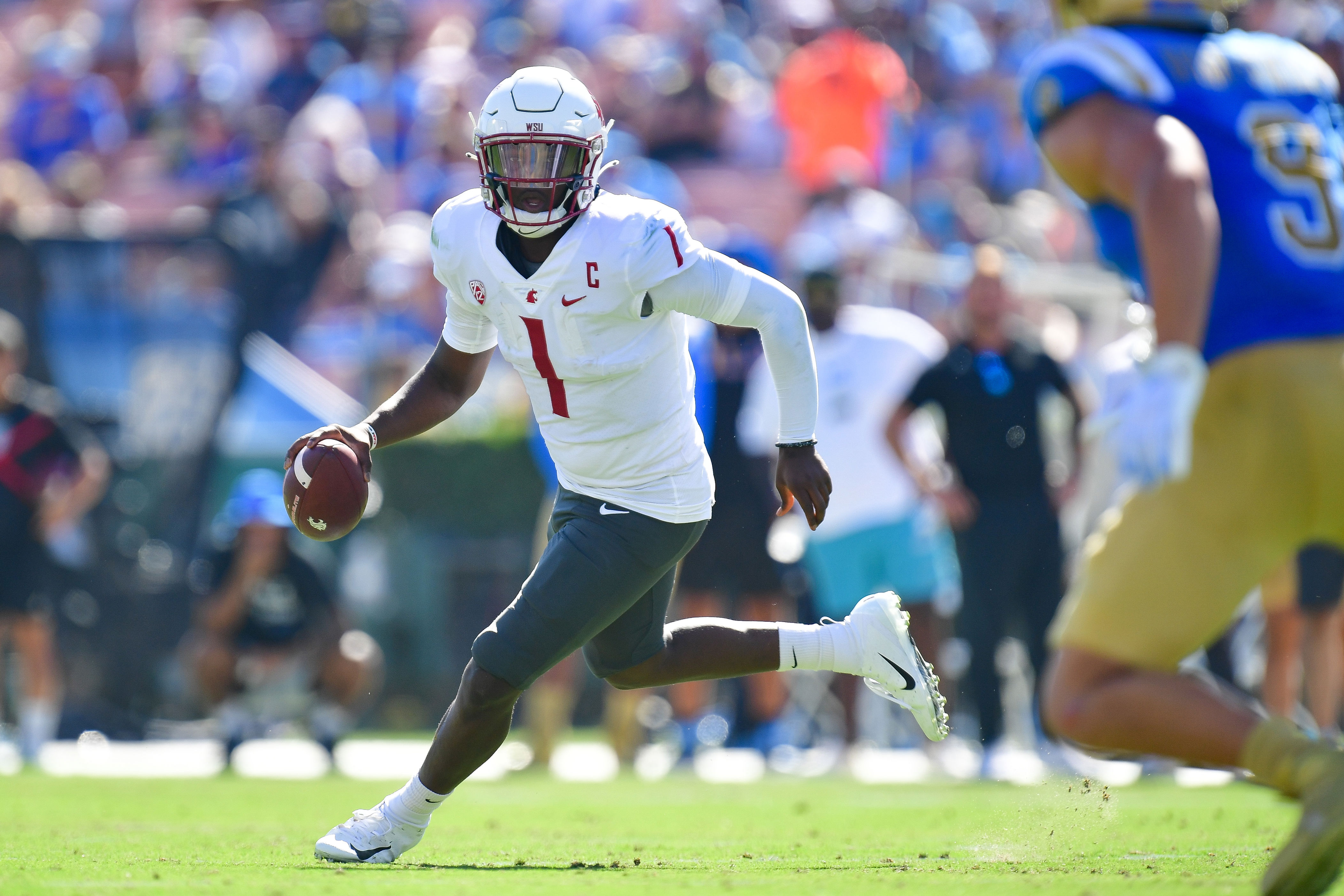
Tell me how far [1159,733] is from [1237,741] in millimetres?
146

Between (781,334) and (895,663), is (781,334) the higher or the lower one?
the higher one

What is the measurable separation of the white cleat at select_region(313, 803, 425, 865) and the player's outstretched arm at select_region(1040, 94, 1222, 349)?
241 centimetres

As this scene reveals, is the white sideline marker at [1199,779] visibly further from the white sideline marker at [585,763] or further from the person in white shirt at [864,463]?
the white sideline marker at [585,763]

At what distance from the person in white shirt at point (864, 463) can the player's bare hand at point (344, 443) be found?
4.25 m

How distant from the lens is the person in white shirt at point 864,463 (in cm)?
860

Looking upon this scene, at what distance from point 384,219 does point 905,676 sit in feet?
30.7

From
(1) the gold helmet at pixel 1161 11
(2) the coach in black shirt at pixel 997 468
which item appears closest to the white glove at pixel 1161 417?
(1) the gold helmet at pixel 1161 11

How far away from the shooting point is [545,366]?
4.58 m

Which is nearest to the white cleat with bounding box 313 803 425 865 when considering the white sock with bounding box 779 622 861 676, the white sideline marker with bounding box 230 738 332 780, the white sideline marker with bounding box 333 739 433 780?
the white sock with bounding box 779 622 861 676

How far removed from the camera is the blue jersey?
3.46 metres

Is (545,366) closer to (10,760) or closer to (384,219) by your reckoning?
(10,760)

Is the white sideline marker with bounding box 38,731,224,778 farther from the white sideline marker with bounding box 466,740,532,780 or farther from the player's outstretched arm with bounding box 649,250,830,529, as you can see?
the player's outstretched arm with bounding box 649,250,830,529

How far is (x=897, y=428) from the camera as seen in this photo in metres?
8.46

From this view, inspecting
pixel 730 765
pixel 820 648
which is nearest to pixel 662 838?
pixel 820 648
